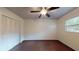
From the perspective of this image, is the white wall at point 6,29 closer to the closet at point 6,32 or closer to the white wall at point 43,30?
the closet at point 6,32

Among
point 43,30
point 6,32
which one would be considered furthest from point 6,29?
point 43,30

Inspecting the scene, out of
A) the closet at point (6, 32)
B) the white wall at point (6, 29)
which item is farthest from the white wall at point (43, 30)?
the closet at point (6, 32)

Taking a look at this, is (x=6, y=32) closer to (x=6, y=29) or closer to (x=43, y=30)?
(x=6, y=29)

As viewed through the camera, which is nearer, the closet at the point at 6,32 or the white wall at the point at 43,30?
the closet at the point at 6,32

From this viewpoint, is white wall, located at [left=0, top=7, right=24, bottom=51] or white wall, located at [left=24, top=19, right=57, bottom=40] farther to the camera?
white wall, located at [left=24, top=19, right=57, bottom=40]

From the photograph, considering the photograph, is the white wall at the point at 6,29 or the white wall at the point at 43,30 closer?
the white wall at the point at 6,29

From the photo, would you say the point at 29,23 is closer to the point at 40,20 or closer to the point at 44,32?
the point at 40,20

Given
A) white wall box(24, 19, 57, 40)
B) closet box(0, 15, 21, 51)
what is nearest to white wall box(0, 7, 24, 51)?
closet box(0, 15, 21, 51)

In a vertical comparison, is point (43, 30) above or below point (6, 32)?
below

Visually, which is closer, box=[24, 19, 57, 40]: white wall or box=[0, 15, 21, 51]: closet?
box=[0, 15, 21, 51]: closet

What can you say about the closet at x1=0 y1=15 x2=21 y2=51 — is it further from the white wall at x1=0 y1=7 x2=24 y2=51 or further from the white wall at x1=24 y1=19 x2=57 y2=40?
the white wall at x1=24 y1=19 x2=57 y2=40
